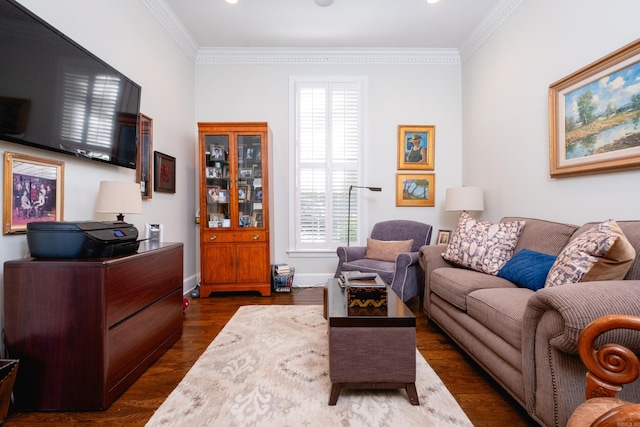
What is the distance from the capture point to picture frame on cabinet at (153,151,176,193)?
2982 mm

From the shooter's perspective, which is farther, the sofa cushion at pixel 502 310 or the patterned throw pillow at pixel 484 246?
the patterned throw pillow at pixel 484 246

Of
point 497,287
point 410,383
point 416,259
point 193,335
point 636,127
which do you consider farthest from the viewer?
point 416,259

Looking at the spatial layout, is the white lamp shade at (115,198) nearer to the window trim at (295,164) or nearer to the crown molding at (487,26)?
the window trim at (295,164)

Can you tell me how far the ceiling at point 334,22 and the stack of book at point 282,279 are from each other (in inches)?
114

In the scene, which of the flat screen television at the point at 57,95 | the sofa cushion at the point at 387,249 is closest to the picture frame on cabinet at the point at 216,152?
the flat screen television at the point at 57,95

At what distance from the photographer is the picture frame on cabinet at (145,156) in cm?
272

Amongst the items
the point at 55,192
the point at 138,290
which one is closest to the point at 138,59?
the point at 55,192

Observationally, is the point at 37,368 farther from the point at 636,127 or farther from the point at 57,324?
the point at 636,127

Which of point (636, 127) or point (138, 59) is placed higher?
point (138, 59)

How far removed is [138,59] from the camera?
8.86ft

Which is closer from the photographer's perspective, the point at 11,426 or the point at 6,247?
the point at 11,426

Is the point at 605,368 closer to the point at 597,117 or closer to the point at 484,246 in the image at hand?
the point at 484,246

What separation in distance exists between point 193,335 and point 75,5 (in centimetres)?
254

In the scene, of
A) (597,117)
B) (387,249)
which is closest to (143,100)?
(387,249)
